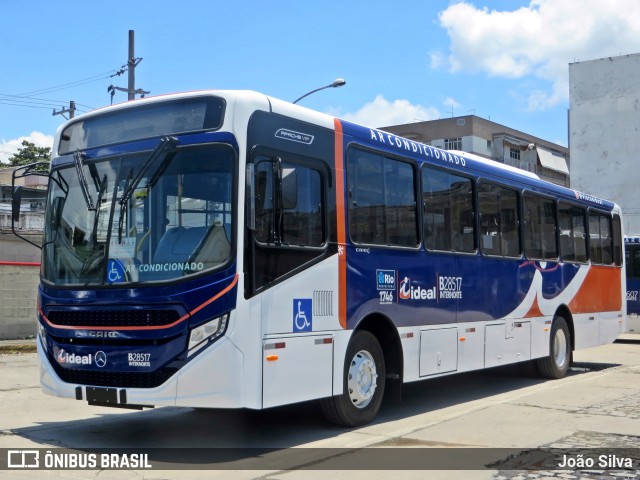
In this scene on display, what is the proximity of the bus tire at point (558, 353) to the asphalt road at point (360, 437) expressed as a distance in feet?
5.03

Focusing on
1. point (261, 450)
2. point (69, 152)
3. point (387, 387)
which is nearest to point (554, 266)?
point (387, 387)

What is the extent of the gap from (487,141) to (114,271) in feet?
233

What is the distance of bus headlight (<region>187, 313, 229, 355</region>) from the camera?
24.1ft

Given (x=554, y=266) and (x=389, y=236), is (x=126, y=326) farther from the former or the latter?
(x=554, y=266)

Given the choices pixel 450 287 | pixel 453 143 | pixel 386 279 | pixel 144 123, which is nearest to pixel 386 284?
pixel 386 279

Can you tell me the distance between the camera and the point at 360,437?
8.60 meters

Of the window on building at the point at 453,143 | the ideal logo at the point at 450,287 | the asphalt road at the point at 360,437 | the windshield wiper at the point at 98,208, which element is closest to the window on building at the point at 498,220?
the ideal logo at the point at 450,287

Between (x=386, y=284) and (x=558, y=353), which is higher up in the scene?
(x=386, y=284)

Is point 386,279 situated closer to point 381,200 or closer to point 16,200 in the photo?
point 381,200

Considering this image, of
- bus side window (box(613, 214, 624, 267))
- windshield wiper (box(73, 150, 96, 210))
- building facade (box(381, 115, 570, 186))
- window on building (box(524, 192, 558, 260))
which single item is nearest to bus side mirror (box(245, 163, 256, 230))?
windshield wiper (box(73, 150, 96, 210))

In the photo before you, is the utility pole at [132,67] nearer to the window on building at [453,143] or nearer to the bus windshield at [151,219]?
the bus windshield at [151,219]

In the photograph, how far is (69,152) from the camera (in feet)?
28.6

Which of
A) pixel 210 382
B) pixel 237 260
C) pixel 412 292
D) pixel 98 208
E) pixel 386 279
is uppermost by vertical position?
pixel 98 208

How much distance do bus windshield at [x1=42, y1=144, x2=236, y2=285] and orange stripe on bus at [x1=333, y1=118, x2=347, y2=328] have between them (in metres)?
1.76
